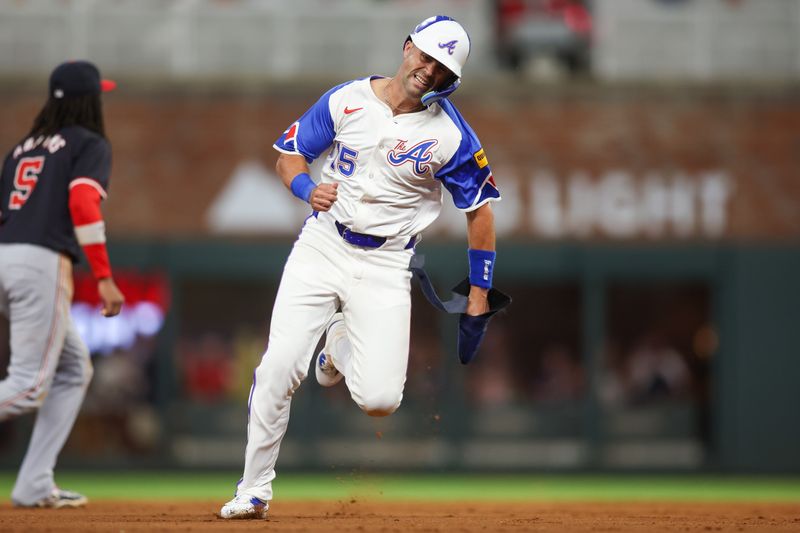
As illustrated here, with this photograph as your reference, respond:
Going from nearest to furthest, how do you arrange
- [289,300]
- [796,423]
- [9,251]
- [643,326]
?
[289,300], [9,251], [796,423], [643,326]

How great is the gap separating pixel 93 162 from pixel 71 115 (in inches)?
15.4

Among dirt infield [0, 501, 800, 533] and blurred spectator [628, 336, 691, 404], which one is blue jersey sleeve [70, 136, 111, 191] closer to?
dirt infield [0, 501, 800, 533]

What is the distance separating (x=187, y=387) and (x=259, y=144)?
3.09 meters

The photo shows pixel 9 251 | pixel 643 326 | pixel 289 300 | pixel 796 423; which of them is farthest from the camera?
pixel 643 326

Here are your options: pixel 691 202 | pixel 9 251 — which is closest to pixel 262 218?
pixel 691 202

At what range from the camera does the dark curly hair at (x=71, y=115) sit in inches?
295

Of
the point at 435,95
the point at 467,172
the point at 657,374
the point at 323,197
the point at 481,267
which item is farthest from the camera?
the point at 657,374

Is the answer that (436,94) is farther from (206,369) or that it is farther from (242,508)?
(206,369)

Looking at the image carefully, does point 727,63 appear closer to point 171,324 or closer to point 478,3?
point 478,3

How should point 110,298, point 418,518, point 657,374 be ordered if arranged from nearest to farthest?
point 110,298
point 418,518
point 657,374

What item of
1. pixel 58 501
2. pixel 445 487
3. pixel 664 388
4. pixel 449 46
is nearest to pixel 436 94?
pixel 449 46

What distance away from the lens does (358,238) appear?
21.6ft

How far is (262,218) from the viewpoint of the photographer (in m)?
15.6

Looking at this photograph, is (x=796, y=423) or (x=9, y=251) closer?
(x=9, y=251)
